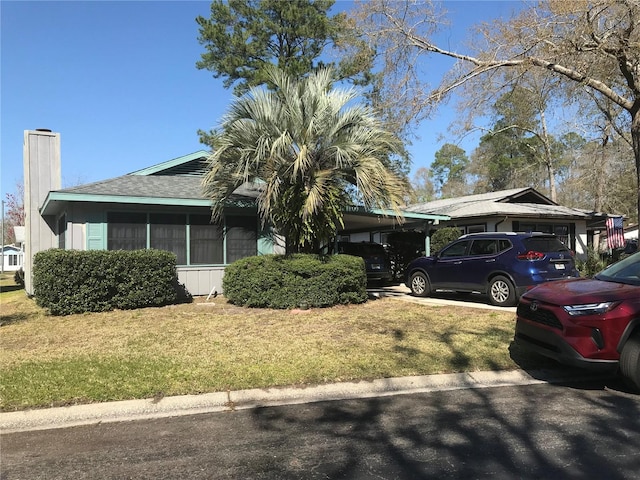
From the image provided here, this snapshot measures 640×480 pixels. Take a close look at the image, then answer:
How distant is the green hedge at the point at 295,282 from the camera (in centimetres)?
1058

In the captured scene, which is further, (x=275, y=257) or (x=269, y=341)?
(x=275, y=257)

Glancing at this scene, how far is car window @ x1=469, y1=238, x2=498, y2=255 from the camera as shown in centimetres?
1125

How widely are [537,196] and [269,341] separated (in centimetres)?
2085

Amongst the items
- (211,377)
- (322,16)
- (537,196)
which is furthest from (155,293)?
(537,196)

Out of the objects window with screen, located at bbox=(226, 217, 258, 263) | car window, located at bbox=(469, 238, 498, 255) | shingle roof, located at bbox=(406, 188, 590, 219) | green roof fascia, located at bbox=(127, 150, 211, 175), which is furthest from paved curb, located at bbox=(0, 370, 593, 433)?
shingle roof, located at bbox=(406, 188, 590, 219)

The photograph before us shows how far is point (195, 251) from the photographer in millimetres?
12922

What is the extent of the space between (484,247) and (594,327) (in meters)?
6.55

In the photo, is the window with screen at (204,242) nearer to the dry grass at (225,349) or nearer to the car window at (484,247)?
the dry grass at (225,349)

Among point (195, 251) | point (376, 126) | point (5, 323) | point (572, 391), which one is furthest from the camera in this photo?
point (195, 251)

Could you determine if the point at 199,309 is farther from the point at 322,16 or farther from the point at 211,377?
the point at 322,16

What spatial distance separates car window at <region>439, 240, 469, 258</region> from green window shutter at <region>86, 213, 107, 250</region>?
858 centimetres

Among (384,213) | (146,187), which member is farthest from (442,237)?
(146,187)

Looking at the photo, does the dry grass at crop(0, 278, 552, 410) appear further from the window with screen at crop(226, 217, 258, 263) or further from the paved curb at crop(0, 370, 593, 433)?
the window with screen at crop(226, 217, 258, 263)

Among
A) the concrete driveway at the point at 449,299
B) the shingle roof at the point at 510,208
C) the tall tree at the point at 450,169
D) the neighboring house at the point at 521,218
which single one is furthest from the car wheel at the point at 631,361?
the tall tree at the point at 450,169
